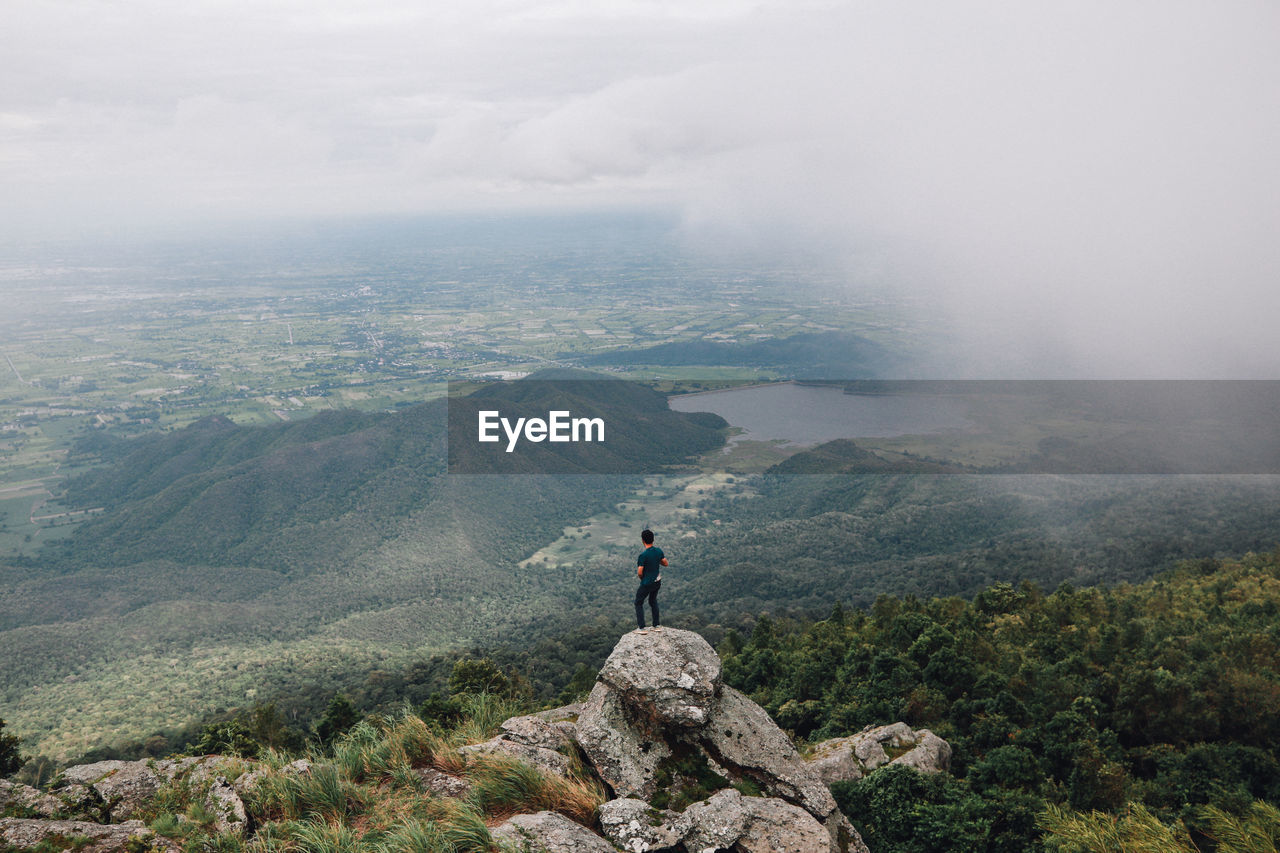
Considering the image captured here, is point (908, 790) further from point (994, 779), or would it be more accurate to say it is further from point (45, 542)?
point (45, 542)

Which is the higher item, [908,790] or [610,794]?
[610,794]

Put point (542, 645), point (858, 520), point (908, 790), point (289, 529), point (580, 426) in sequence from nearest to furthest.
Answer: point (908, 790)
point (542, 645)
point (858, 520)
point (289, 529)
point (580, 426)

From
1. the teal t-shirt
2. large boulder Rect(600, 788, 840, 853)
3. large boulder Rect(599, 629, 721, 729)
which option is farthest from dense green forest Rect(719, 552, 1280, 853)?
the teal t-shirt

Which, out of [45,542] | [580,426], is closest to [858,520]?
[580,426]

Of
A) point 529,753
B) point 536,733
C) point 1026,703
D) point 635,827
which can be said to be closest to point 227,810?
point 529,753

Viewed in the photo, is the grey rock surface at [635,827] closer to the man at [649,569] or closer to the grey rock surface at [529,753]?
the grey rock surface at [529,753]

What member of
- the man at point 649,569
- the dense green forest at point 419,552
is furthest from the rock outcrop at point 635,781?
the dense green forest at point 419,552

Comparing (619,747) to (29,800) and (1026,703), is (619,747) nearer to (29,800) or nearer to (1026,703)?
(29,800)

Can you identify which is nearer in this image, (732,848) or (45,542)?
(732,848)
